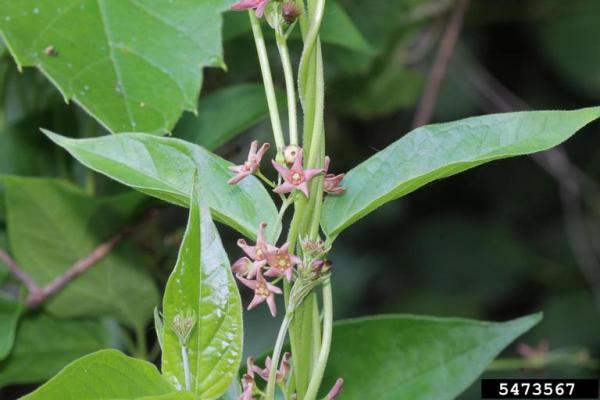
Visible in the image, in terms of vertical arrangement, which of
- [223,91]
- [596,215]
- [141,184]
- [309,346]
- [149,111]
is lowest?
[309,346]

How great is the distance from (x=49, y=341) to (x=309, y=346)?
55 cm

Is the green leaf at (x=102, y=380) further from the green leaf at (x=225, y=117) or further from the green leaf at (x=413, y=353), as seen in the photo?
the green leaf at (x=225, y=117)

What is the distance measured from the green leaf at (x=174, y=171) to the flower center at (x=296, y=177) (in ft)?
0.18

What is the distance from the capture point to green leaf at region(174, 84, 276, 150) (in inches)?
45.3

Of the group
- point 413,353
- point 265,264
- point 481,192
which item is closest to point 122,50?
point 265,264

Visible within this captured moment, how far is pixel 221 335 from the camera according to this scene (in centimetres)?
70

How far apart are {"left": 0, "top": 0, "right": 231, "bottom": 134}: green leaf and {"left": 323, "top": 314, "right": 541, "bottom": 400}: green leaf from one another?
312mm

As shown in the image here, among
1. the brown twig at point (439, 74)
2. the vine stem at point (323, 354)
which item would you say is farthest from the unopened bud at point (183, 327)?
the brown twig at point (439, 74)

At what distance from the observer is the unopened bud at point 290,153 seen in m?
0.68

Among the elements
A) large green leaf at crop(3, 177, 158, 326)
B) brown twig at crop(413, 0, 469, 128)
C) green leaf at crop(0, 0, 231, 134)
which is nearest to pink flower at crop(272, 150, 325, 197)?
green leaf at crop(0, 0, 231, 134)

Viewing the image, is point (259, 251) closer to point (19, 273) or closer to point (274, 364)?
point (274, 364)

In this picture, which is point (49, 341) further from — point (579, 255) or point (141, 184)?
point (579, 255)

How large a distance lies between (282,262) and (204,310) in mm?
73

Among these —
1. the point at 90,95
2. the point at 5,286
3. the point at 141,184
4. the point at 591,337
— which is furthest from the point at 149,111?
the point at 591,337
